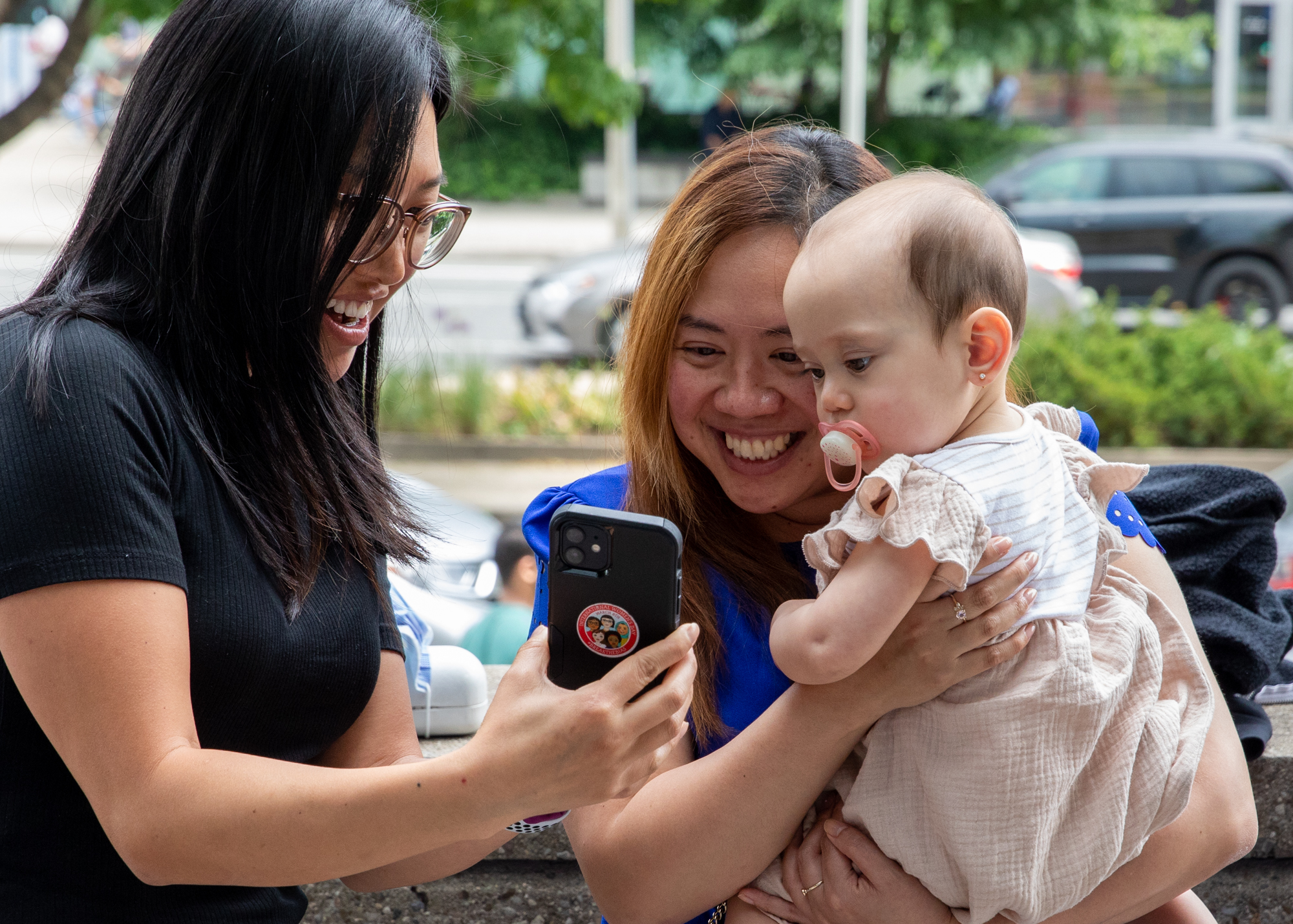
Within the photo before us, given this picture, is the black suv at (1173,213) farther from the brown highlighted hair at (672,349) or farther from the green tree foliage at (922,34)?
the brown highlighted hair at (672,349)

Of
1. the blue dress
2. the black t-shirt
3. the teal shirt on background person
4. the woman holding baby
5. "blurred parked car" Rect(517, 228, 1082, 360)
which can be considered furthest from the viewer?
"blurred parked car" Rect(517, 228, 1082, 360)

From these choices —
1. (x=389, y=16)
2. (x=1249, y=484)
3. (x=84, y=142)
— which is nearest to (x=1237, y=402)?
(x=1249, y=484)

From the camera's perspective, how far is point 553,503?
1.97m

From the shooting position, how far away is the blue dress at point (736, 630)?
6.17 feet

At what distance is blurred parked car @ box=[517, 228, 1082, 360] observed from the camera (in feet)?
37.2

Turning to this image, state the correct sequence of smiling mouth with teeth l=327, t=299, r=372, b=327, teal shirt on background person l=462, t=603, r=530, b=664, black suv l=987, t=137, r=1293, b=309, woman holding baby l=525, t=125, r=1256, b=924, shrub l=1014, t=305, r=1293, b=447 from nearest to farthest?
woman holding baby l=525, t=125, r=1256, b=924 → smiling mouth with teeth l=327, t=299, r=372, b=327 → teal shirt on background person l=462, t=603, r=530, b=664 → shrub l=1014, t=305, r=1293, b=447 → black suv l=987, t=137, r=1293, b=309

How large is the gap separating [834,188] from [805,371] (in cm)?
31

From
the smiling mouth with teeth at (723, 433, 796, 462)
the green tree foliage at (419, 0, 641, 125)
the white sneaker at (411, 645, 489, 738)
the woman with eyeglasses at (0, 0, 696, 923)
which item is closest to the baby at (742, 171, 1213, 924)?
the smiling mouth with teeth at (723, 433, 796, 462)

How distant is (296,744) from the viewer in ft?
5.53

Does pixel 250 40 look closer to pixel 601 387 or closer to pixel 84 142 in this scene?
pixel 601 387

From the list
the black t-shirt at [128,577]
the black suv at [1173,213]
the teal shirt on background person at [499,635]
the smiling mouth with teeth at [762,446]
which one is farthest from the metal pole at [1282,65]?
the black t-shirt at [128,577]

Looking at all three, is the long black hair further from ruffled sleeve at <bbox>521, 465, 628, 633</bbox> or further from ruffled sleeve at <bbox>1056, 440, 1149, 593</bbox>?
ruffled sleeve at <bbox>1056, 440, 1149, 593</bbox>

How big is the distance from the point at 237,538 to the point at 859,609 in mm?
776

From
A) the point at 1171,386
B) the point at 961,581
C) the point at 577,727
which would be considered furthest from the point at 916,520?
the point at 1171,386
